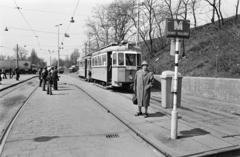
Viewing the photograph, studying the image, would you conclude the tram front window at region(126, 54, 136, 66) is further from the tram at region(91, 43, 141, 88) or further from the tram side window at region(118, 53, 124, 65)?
the tram side window at region(118, 53, 124, 65)

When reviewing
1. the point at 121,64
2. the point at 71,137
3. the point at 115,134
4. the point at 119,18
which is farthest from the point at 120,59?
the point at 119,18

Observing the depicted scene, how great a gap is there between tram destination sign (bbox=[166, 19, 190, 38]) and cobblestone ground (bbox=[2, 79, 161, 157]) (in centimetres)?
286

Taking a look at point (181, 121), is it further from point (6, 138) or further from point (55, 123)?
point (6, 138)

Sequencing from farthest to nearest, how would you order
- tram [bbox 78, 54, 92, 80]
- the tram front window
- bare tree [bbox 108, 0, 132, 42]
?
bare tree [bbox 108, 0, 132, 42] → tram [bbox 78, 54, 92, 80] → the tram front window

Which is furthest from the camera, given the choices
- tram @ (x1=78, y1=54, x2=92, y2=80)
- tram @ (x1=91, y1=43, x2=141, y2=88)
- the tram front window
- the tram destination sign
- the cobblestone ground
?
tram @ (x1=78, y1=54, x2=92, y2=80)

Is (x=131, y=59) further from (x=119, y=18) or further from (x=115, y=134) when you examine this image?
(x=119, y=18)

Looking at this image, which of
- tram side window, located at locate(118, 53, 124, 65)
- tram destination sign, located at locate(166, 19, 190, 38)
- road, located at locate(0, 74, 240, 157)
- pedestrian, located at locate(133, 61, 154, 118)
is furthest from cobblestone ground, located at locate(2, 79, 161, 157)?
tram side window, located at locate(118, 53, 124, 65)

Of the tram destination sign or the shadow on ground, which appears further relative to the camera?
Result: the shadow on ground

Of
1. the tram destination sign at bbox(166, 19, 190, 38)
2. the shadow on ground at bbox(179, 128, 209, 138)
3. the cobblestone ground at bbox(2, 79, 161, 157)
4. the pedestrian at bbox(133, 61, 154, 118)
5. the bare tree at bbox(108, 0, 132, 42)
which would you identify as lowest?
the cobblestone ground at bbox(2, 79, 161, 157)

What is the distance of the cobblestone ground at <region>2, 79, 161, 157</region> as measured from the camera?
5.16 metres

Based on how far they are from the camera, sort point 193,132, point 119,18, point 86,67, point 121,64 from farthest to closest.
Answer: point 119,18, point 86,67, point 121,64, point 193,132

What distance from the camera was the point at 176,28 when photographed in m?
6.00

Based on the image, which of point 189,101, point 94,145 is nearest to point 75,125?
point 94,145

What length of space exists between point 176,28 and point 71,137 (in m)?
3.94
